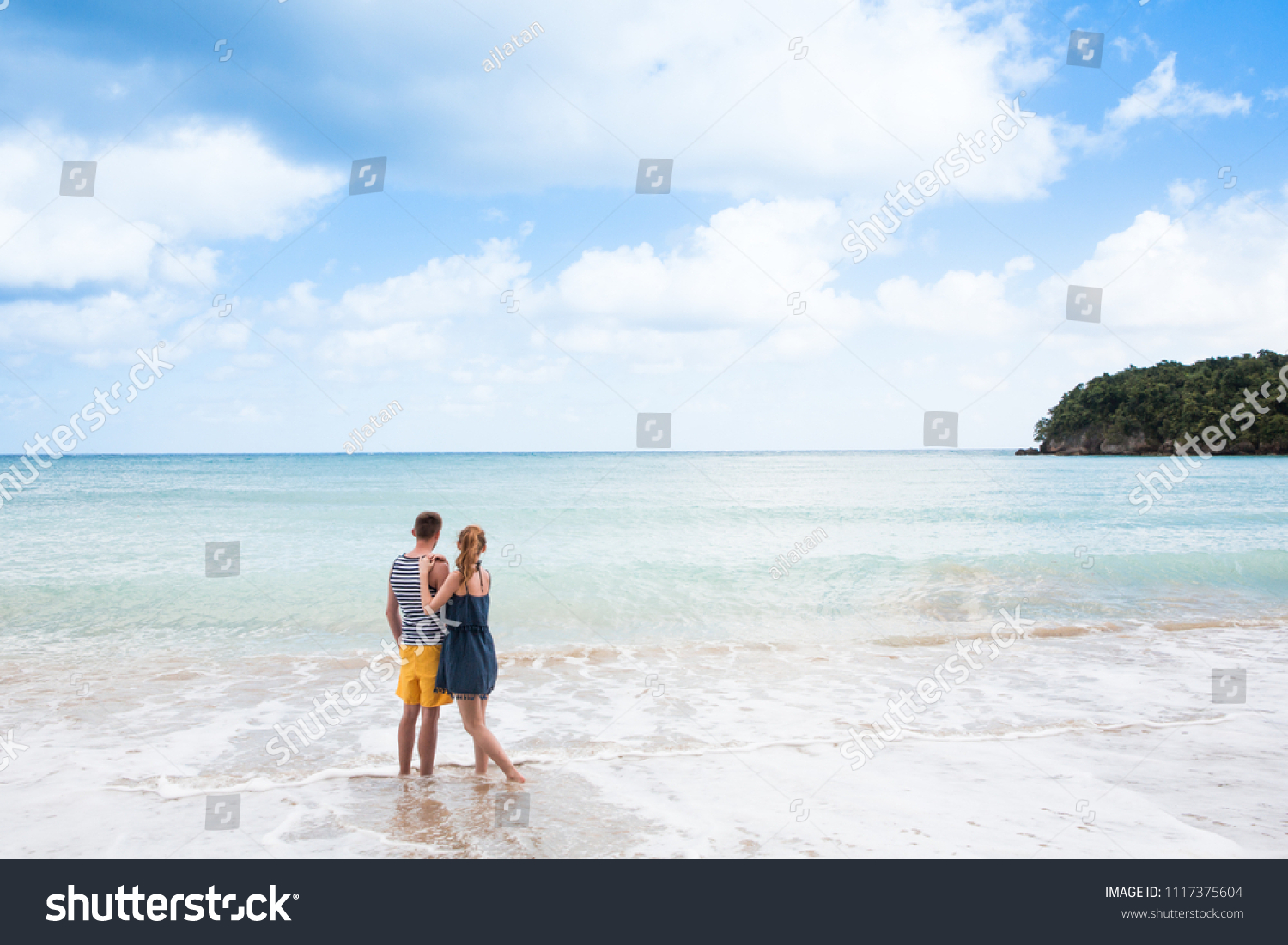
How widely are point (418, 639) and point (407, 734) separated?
0.87 m

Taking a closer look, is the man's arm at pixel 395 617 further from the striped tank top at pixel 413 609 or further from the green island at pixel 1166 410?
the green island at pixel 1166 410

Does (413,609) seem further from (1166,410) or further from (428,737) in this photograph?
(1166,410)

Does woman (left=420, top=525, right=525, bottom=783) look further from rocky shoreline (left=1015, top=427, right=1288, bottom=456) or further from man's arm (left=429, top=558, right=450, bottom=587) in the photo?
rocky shoreline (left=1015, top=427, right=1288, bottom=456)

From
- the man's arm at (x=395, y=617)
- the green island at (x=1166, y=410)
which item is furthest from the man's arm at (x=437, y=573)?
the green island at (x=1166, y=410)

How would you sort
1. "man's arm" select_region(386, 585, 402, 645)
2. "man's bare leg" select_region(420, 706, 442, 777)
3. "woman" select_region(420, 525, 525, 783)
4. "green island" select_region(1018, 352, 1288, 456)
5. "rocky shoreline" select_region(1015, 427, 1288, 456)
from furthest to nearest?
"rocky shoreline" select_region(1015, 427, 1288, 456), "green island" select_region(1018, 352, 1288, 456), "man's bare leg" select_region(420, 706, 442, 777), "man's arm" select_region(386, 585, 402, 645), "woman" select_region(420, 525, 525, 783)

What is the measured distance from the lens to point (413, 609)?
5.51 metres

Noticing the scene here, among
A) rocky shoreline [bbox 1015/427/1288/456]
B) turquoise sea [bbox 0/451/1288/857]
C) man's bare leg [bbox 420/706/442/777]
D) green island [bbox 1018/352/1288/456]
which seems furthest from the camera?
rocky shoreline [bbox 1015/427/1288/456]

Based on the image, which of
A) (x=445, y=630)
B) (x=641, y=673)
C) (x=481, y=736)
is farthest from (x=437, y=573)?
(x=641, y=673)

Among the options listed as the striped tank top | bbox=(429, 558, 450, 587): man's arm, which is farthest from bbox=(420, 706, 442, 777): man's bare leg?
bbox=(429, 558, 450, 587): man's arm

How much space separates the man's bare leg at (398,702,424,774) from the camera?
579 cm
